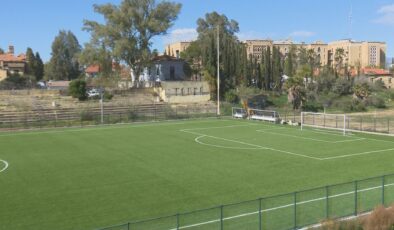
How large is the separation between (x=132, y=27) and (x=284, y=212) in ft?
201

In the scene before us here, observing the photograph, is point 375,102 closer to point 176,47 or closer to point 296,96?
point 296,96

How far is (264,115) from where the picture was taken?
5453cm

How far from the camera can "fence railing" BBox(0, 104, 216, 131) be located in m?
50.6

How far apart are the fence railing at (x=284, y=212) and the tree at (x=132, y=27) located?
2209 inches

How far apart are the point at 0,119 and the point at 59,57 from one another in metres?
63.2

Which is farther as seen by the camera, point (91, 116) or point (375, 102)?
point (375, 102)

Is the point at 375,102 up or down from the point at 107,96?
down

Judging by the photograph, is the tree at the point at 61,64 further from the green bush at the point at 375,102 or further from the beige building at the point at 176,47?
the green bush at the point at 375,102

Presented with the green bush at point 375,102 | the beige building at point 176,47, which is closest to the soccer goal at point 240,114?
the green bush at point 375,102

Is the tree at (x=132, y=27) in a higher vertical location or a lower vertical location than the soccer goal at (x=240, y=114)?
higher

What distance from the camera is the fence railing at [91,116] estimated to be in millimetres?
50625

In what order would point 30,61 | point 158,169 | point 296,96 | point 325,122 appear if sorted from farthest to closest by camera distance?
point 30,61 < point 296,96 < point 325,122 < point 158,169

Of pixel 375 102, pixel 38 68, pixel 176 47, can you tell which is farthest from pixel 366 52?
pixel 38 68

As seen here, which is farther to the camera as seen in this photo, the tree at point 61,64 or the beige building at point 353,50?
the beige building at point 353,50
